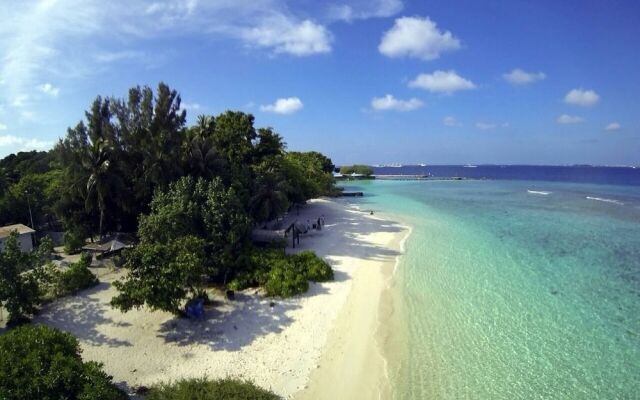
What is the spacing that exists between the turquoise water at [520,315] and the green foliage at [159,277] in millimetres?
8476

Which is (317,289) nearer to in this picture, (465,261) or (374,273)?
(374,273)

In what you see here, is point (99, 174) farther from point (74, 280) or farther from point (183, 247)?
point (183, 247)

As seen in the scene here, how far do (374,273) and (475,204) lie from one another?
3889 cm

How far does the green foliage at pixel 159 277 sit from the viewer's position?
14312 millimetres

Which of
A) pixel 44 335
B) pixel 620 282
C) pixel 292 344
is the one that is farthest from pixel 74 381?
pixel 620 282

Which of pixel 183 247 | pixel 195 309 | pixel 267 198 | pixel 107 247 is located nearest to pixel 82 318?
pixel 195 309

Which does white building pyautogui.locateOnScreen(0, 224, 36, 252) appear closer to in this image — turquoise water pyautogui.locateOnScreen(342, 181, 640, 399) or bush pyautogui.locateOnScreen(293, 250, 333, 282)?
bush pyautogui.locateOnScreen(293, 250, 333, 282)

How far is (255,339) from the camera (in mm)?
14305

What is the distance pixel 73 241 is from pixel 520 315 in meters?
26.4

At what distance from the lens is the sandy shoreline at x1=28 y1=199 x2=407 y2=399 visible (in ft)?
39.8

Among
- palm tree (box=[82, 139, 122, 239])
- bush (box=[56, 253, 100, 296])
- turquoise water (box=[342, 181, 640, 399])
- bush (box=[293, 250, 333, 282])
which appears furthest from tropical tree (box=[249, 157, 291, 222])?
bush (box=[56, 253, 100, 296])

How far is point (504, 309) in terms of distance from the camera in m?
17.4

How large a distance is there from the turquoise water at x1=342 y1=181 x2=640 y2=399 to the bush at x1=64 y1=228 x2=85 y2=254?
69.3ft

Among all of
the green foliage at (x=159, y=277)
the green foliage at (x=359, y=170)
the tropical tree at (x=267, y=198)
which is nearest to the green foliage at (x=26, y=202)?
the tropical tree at (x=267, y=198)
